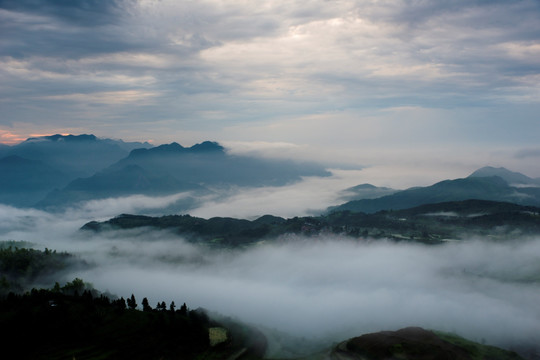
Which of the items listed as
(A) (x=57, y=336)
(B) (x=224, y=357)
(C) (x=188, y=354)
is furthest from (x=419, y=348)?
(A) (x=57, y=336)

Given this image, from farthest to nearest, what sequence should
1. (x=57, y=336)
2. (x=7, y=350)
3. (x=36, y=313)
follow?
(x=36, y=313) < (x=57, y=336) < (x=7, y=350)

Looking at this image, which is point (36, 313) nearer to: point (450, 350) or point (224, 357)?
point (224, 357)

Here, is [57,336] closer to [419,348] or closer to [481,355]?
[419,348]

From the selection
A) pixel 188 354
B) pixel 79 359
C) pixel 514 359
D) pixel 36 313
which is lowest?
pixel 514 359

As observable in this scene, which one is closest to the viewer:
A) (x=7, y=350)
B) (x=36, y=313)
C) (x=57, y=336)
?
(x=7, y=350)

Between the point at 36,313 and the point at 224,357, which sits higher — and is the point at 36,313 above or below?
above

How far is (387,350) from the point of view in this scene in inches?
7613

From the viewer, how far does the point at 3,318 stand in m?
188

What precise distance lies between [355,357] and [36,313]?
16798 centimetres

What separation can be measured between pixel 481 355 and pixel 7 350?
8953 inches

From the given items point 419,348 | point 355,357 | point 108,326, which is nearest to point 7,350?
point 108,326

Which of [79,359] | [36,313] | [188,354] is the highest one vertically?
[36,313]

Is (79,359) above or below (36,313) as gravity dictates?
below

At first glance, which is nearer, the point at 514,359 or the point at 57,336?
Result: the point at 57,336
